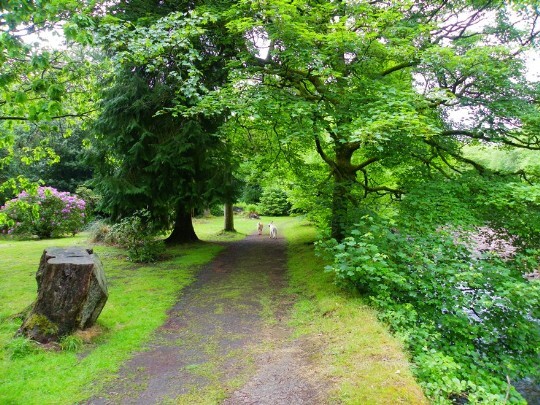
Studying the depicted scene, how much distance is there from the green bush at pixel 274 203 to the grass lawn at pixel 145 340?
2519 cm

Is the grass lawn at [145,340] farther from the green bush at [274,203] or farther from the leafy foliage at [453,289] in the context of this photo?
the green bush at [274,203]

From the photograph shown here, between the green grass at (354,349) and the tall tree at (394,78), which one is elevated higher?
the tall tree at (394,78)

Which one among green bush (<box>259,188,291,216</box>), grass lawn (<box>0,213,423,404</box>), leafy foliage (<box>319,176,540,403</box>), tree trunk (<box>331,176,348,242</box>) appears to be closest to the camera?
grass lawn (<box>0,213,423,404</box>)

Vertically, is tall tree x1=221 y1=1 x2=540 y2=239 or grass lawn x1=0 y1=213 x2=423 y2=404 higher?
tall tree x1=221 y1=1 x2=540 y2=239

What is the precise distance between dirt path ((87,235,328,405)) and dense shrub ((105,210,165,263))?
12.0ft

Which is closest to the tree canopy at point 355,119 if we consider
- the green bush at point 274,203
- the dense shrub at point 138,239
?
the dense shrub at point 138,239

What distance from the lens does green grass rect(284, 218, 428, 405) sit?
388 centimetres

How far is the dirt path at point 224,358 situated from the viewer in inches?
163

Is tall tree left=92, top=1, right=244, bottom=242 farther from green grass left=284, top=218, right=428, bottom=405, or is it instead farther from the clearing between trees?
green grass left=284, top=218, right=428, bottom=405

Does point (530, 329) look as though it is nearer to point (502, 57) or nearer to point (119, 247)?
point (502, 57)

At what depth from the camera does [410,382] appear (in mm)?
4043

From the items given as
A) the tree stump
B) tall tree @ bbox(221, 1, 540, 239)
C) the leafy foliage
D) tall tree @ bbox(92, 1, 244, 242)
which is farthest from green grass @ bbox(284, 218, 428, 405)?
tall tree @ bbox(92, 1, 244, 242)

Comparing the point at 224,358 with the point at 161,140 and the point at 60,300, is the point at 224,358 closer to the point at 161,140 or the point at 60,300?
the point at 60,300

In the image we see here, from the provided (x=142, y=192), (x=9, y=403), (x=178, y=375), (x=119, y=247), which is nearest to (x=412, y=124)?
(x=178, y=375)
